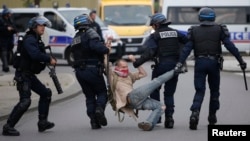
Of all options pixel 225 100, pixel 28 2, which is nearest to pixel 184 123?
pixel 225 100

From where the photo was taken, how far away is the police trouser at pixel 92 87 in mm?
12742

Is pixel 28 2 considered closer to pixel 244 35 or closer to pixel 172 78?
pixel 244 35

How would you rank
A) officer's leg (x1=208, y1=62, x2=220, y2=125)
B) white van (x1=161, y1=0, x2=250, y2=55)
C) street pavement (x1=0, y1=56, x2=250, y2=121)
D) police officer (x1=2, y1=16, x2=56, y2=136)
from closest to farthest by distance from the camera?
police officer (x1=2, y1=16, x2=56, y2=136)
officer's leg (x1=208, y1=62, x2=220, y2=125)
street pavement (x1=0, y1=56, x2=250, y2=121)
white van (x1=161, y1=0, x2=250, y2=55)

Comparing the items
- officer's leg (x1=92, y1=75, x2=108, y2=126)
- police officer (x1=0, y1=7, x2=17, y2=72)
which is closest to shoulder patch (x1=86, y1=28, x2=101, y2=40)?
officer's leg (x1=92, y1=75, x2=108, y2=126)

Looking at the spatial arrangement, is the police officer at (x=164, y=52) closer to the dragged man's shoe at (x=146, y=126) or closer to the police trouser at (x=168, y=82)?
the police trouser at (x=168, y=82)

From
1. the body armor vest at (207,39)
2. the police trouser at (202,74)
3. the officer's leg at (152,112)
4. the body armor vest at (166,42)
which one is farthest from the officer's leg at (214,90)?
the officer's leg at (152,112)

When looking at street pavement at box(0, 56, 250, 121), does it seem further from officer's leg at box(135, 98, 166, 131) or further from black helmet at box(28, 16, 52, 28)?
officer's leg at box(135, 98, 166, 131)

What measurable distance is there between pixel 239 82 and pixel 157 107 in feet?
32.4

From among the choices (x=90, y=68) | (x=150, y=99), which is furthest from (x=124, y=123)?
(x=90, y=68)

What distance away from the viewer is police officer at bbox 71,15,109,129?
12688mm

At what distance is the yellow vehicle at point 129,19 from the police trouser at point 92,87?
742 inches

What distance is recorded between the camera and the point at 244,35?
33.2 meters

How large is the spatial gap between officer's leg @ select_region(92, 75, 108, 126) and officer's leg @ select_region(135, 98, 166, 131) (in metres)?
0.51

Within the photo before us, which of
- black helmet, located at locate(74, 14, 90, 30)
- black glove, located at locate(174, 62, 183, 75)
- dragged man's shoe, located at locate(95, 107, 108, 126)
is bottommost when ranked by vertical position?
dragged man's shoe, located at locate(95, 107, 108, 126)
